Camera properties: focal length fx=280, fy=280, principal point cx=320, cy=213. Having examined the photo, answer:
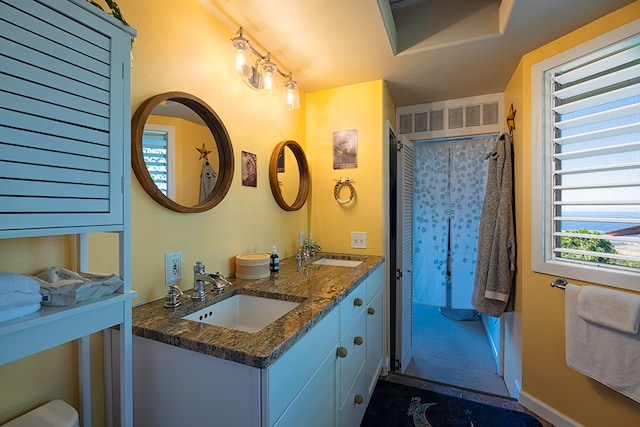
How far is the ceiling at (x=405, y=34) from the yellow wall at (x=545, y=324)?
0.28ft

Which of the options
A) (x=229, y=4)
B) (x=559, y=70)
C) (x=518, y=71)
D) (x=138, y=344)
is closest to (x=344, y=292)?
(x=138, y=344)

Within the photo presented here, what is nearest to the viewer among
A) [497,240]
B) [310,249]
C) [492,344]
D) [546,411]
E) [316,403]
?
[316,403]

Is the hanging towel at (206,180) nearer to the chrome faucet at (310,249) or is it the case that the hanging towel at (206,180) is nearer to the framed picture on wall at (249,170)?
the framed picture on wall at (249,170)

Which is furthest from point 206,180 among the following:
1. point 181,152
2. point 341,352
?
point 341,352

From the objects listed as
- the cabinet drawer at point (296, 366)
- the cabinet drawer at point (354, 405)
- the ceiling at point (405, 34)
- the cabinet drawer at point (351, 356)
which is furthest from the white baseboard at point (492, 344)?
the ceiling at point (405, 34)

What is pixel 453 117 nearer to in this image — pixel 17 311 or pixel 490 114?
pixel 490 114

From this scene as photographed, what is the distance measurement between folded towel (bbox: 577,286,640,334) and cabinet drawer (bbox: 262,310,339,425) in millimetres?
1297

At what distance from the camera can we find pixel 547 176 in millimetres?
1668

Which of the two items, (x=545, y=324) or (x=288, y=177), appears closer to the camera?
(x=545, y=324)

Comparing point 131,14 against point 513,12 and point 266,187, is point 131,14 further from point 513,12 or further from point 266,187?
point 513,12

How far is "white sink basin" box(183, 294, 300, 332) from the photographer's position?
1.20m

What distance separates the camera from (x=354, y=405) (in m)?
1.49

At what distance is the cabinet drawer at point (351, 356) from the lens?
4.25ft

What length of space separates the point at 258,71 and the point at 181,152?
74 centimetres
